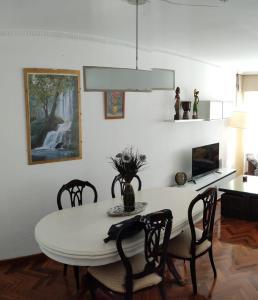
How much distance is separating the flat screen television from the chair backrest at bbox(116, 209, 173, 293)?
309cm

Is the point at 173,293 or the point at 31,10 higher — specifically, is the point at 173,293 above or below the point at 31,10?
below

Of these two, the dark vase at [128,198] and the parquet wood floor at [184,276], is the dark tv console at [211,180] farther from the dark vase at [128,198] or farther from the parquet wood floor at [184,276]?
the dark vase at [128,198]

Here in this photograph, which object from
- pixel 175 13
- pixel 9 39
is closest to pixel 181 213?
pixel 175 13

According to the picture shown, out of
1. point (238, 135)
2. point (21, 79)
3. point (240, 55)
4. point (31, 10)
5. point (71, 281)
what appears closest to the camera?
point (31, 10)

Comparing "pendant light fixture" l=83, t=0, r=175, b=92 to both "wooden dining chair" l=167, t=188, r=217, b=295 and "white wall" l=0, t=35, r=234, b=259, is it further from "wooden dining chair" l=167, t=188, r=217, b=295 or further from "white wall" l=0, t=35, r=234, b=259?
"white wall" l=0, t=35, r=234, b=259

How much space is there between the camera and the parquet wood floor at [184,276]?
112 inches

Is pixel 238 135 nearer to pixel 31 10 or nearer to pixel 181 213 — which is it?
pixel 181 213

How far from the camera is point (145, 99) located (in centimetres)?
446

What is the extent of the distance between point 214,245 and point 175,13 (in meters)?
2.75

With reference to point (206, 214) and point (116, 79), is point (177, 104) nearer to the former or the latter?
point (206, 214)

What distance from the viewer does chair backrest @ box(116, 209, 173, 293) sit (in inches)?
84.4

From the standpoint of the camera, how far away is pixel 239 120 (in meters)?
6.51

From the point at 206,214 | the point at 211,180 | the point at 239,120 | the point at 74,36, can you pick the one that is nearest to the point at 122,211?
the point at 206,214

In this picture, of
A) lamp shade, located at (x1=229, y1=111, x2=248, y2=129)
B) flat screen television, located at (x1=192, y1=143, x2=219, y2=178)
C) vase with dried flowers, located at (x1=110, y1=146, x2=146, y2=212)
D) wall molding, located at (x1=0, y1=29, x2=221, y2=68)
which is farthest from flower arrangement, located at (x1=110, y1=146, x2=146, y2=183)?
lamp shade, located at (x1=229, y1=111, x2=248, y2=129)
